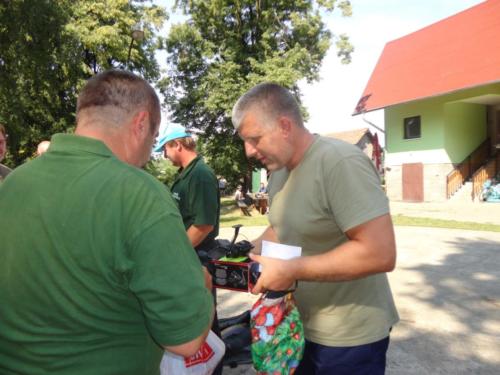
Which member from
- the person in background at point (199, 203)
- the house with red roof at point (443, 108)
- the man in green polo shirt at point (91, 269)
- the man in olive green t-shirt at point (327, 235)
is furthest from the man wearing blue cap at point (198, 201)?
the house with red roof at point (443, 108)

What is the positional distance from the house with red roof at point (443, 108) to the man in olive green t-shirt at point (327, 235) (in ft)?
61.9

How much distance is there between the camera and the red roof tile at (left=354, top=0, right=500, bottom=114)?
1853 centimetres

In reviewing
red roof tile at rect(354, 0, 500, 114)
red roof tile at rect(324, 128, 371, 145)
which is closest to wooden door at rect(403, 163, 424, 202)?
red roof tile at rect(354, 0, 500, 114)

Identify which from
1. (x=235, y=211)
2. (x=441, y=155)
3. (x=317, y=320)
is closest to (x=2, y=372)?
(x=317, y=320)

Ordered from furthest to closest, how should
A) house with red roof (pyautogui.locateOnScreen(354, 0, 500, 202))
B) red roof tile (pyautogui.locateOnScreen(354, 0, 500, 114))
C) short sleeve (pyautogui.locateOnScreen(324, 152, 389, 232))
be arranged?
house with red roof (pyautogui.locateOnScreen(354, 0, 500, 202)) → red roof tile (pyautogui.locateOnScreen(354, 0, 500, 114)) → short sleeve (pyautogui.locateOnScreen(324, 152, 389, 232))

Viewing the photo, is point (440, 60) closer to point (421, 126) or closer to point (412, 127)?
point (421, 126)

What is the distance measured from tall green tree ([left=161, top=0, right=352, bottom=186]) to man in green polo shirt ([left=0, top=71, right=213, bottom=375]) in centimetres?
1976

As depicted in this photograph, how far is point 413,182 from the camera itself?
21.7 meters

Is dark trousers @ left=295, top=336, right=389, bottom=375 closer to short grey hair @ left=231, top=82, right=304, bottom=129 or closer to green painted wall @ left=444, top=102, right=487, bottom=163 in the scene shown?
short grey hair @ left=231, top=82, right=304, bottom=129

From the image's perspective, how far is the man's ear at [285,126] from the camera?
6.15ft

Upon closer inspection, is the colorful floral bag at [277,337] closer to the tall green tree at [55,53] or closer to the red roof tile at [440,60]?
the tall green tree at [55,53]

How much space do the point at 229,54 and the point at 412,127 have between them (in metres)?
10.4

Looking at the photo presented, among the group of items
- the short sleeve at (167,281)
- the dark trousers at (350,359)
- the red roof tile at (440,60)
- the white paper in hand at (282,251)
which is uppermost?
the red roof tile at (440,60)

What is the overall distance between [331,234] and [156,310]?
88 centimetres
